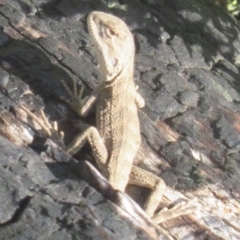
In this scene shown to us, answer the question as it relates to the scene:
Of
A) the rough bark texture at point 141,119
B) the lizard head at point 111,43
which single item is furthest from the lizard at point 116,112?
the rough bark texture at point 141,119

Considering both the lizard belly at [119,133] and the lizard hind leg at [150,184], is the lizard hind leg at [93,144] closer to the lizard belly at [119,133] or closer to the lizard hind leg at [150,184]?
the lizard belly at [119,133]

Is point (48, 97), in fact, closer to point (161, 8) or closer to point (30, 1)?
point (30, 1)

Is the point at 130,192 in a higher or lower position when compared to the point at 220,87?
lower

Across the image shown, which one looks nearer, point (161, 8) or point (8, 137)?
point (8, 137)

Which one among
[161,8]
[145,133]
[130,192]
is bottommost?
[130,192]

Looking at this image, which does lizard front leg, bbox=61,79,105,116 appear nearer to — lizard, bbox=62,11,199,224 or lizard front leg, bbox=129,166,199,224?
lizard, bbox=62,11,199,224

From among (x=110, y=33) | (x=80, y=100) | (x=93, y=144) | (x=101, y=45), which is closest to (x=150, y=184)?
(x=93, y=144)

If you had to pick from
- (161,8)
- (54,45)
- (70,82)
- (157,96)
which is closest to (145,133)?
(157,96)
